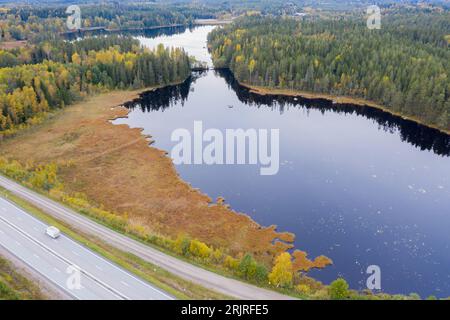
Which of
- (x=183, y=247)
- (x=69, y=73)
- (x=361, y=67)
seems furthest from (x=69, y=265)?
(x=361, y=67)

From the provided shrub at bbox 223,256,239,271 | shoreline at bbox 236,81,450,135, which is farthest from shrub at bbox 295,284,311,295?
shoreline at bbox 236,81,450,135

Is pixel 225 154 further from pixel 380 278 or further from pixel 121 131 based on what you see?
pixel 380 278

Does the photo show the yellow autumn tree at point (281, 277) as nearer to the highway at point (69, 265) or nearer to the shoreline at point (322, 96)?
the highway at point (69, 265)

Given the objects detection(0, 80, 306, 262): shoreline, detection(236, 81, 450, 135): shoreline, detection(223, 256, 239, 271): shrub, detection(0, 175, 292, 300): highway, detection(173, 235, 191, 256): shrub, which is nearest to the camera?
detection(0, 175, 292, 300): highway

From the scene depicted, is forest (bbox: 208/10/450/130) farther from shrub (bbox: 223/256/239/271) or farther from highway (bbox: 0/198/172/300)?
highway (bbox: 0/198/172/300)

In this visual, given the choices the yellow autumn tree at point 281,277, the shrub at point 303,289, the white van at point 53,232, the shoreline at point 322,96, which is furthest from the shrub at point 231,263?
the shoreline at point 322,96

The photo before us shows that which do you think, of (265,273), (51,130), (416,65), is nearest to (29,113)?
(51,130)
